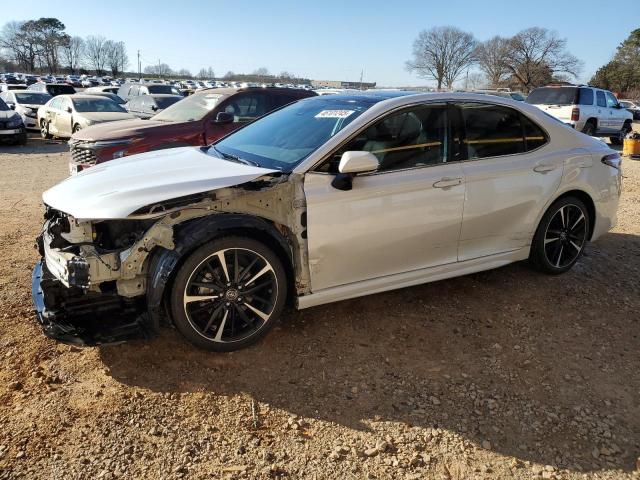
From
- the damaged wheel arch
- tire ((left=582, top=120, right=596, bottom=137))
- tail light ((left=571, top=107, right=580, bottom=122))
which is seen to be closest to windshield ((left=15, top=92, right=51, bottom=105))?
tail light ((left=571, top=107, right=580, bottom=122))

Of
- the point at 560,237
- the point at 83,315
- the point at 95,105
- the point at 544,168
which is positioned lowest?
the point at 83,315

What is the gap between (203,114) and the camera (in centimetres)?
787

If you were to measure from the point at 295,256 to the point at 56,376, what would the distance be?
167 centimetres

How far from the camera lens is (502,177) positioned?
4.15m

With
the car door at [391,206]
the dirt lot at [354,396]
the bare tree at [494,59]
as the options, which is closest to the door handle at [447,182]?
the car door at [391,206]

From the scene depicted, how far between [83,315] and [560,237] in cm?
411

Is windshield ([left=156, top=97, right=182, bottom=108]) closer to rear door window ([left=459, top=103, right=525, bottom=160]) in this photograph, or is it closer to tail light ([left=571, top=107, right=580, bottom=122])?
tail light ([left=571, top=107, right=580, bottom=122])

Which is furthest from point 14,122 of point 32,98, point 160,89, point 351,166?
point 351,166

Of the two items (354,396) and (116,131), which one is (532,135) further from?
(116,131)

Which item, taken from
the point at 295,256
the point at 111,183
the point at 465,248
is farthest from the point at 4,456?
the point at 465,248

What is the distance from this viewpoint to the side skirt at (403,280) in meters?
3.55

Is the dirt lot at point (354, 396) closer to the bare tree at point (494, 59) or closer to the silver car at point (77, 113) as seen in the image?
the silver car at point (77, 113)

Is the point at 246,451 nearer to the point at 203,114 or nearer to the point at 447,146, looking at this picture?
the point at 447,146

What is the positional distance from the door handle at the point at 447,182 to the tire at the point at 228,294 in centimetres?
137
